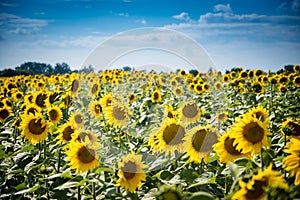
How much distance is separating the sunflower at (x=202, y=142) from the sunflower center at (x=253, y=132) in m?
0.53

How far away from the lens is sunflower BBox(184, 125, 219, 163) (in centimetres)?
338

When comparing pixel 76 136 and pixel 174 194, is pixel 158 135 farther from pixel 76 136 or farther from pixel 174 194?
pixel 174 194

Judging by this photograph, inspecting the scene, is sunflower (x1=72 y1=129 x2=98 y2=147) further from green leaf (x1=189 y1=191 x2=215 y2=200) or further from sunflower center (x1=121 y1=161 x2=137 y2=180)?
green leaf (x1=189 y1=191 x2=215 y2=200)

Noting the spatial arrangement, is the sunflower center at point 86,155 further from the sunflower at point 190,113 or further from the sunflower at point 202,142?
the sunflower at point 190,113

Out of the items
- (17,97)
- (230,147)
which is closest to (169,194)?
(230,147)

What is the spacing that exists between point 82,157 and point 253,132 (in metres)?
1.56

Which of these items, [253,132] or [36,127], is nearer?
[253,132]

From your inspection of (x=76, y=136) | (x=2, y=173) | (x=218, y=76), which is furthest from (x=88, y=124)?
(x=218, y=76)

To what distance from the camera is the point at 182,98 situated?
12266mm

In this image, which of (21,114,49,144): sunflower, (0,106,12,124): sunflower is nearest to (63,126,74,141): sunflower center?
(21,114,49,144): sunflower

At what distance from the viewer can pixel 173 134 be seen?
3643 millimetres

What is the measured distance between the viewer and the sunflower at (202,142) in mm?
3376

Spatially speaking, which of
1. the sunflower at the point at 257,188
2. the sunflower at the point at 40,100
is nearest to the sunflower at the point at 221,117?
the sunflower at the point at 40,100

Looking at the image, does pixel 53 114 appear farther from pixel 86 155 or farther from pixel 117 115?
pixel 86 155
